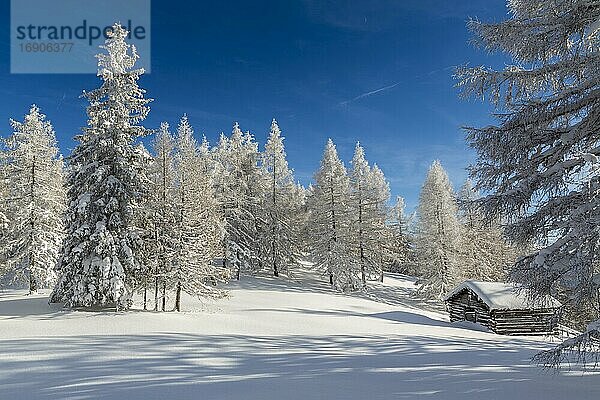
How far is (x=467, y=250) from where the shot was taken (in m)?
38.6

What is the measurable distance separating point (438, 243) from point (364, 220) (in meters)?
7.09

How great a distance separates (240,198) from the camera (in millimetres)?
36844

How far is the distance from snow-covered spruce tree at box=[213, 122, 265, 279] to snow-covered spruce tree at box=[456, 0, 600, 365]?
28.4 m

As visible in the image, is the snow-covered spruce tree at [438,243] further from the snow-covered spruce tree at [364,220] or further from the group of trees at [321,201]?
the snow-covered spruce tree at [364,220]

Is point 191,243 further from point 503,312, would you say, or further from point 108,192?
point 503,312

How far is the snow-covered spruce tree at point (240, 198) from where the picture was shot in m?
35.6

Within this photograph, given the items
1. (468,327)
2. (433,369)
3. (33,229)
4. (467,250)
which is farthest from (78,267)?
(467,250)

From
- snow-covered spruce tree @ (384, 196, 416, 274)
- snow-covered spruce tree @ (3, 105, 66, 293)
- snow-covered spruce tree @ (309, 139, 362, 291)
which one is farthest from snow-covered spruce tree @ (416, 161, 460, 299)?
snow-covered spruce tree @ (3, 105, 66, 293)

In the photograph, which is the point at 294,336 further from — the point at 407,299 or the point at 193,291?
the point at 407,299

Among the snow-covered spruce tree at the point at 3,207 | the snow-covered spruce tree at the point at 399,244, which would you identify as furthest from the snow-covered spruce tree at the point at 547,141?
the snow-covered spruce tree at the point at 399,244

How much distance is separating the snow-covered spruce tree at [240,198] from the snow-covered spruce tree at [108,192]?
14.9 m

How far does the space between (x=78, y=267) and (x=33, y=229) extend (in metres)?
10.5

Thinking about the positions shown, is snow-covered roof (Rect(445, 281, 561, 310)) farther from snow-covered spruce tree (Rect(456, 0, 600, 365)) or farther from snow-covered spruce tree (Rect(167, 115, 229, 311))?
snow-covered spruce tree (Rect(456, 0, 600, 365))

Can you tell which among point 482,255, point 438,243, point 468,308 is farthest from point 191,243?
point 482,255
